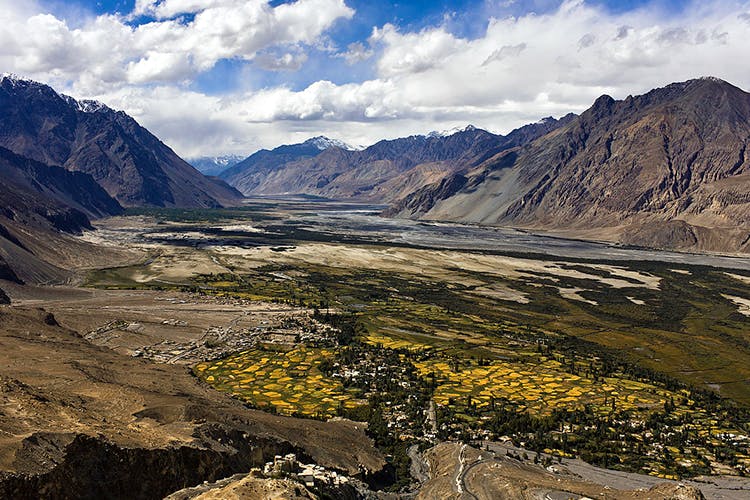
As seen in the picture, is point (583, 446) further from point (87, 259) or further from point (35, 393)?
point (87, 259)

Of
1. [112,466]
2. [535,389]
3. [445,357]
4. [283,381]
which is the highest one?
[112,466]

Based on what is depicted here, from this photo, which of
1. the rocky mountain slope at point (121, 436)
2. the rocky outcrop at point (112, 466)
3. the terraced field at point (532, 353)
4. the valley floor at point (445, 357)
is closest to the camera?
the rocky outcrop at point (112, 466)

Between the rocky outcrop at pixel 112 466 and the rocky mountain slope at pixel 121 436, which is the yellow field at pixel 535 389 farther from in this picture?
the rocky outcrop at pixel 112 466

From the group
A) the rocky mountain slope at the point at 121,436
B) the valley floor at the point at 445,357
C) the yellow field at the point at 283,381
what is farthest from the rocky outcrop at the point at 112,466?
the yellow field at the point at 283,381

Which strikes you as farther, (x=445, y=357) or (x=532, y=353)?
(x=532, y=353)

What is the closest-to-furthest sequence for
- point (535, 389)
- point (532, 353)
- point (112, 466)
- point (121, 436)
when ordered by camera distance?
point (112, 466)
point (121, 436)
point (535, 389)
point (532, 353)

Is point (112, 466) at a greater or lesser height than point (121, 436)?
lesser

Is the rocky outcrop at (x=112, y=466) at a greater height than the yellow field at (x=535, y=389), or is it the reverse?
the rocky outcrop at (x=112, y=466)

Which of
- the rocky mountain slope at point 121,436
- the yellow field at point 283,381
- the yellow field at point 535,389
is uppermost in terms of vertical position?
the rocky mountain slope at point 121,436

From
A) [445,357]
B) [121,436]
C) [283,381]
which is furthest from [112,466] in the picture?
[445,357]

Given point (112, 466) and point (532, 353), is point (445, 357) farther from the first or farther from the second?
point (112, 466)

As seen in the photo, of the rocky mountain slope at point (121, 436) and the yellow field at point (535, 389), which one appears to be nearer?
the rocky mountain slope at point (121, 436)
